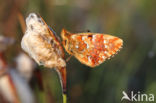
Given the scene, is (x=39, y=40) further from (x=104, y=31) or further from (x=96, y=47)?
(x=104, y=31)

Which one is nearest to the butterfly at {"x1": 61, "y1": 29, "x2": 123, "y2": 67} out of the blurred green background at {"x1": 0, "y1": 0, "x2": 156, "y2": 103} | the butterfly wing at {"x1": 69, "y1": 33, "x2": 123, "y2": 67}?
the butterfly wing at {"x1": 69, "y1": 33, "x2": 123, "y2": 67}

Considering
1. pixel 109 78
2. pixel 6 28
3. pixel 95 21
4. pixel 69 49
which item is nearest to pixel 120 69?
pixel 109 78

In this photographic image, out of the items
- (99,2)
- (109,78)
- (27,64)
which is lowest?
(109,78)

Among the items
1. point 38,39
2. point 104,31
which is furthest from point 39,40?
point 104,31

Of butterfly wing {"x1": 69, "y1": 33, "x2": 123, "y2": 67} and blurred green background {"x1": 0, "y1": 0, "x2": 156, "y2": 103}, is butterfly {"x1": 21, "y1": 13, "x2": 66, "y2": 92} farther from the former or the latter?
blurred green background {"x1": 0, "y1": 0, "x2": 156, "y2": 103}

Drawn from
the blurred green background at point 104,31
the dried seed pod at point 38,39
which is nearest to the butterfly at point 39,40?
the dried seed pod at point 38,39

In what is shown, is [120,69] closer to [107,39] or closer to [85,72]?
[85,72]

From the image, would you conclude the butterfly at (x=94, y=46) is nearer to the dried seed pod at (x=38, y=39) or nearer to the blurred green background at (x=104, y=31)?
the dried seed pod at (x=38, y=39)

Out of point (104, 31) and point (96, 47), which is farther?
point (104, 31)
